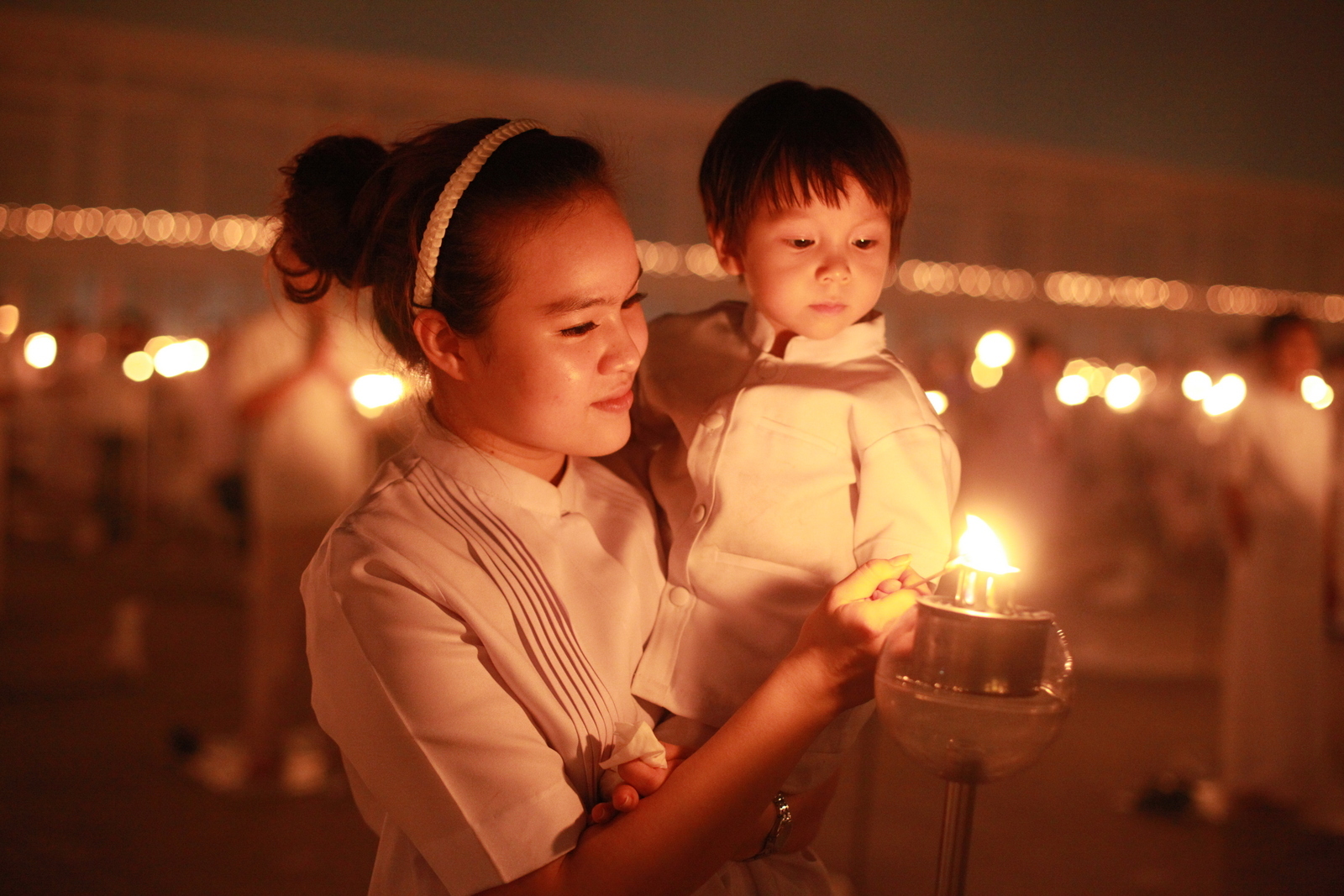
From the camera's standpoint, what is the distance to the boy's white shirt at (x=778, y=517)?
4.50 feet

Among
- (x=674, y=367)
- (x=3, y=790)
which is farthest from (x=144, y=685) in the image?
(x=674, y=367)

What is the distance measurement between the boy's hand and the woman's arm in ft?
0.06

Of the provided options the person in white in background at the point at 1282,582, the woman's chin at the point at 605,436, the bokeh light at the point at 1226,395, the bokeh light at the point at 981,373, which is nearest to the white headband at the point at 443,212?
the woman's chin at the point at 605,436

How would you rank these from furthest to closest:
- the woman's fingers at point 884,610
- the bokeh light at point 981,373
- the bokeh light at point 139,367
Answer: the bokeh light at point 981,373, the bokeh light at point 139,367, the woman's fingers at point 884,610

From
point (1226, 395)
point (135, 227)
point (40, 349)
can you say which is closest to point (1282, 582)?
point (1226, 395)

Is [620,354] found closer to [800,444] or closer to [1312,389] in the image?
[800,444]

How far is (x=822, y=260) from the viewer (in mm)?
1477

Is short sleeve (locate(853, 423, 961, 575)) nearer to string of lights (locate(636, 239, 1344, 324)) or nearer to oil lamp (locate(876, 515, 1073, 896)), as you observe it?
oil lamp (locate(876, 515, 1073, 896))

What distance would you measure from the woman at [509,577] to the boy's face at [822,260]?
235 mm

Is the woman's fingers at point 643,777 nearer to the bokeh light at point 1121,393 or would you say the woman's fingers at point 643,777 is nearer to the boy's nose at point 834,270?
the boy's nose at point 834,270

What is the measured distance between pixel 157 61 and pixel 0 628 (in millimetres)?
11850

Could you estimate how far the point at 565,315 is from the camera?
1298mm

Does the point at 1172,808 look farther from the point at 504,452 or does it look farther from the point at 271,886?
the point at 504,452

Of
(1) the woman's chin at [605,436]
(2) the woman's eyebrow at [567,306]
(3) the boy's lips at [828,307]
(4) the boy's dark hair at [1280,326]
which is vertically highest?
(4) the boy's dark hair at [1280,326]
